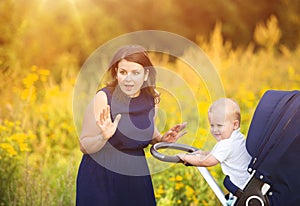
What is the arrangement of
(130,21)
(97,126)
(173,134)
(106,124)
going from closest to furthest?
(106,124)
(97,126)
(173,134)
(130,21)

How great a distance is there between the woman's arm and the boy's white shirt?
0.56 metres

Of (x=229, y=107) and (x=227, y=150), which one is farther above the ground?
(x=229, y=107)

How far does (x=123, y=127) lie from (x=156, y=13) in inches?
333

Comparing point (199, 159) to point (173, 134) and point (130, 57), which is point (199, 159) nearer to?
point (173, 134)

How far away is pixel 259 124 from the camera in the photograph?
10.7 ft

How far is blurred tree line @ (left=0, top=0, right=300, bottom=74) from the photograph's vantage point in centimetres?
1033

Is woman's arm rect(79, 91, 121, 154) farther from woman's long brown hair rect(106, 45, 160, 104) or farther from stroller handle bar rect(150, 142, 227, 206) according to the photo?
stroller handle bar rect(150, 142, 227, 206)

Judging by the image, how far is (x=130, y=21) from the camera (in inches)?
461

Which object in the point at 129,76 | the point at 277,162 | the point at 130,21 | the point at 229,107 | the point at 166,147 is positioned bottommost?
the point at 277,162

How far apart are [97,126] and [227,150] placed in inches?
27.5

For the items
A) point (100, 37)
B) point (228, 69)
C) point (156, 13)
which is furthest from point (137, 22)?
point (228, 69)

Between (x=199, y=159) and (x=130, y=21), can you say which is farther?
(x=130, y=21)

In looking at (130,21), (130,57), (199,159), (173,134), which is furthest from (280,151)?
(130,21)

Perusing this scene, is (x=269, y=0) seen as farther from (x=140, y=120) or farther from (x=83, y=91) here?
(x=140, y=120)
